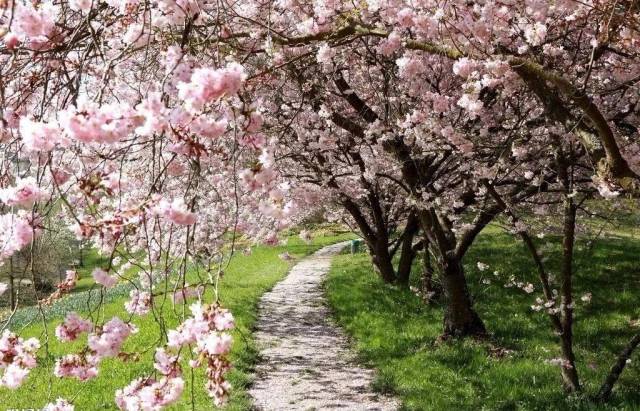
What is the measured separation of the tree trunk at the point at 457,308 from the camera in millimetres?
8211

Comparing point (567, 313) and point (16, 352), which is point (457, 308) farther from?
point (16, 352)

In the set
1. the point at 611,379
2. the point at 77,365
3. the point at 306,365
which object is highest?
the point at 77,365

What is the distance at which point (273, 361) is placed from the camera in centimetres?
813

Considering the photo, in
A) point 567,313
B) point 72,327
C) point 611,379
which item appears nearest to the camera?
point 72,327

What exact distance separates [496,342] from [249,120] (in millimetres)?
6462

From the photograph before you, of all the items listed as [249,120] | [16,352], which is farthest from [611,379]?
[16,352]

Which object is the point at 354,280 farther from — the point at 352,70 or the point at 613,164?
the point at 613,164

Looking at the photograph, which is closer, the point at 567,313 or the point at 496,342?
the point at 567,313

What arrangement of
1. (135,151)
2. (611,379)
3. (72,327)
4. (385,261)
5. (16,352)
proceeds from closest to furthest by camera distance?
(135,151)
(16,352)
(72,327)
(611,379)
(385,261)

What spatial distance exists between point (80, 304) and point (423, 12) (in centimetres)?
1293

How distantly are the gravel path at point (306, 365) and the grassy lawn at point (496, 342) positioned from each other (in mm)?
289

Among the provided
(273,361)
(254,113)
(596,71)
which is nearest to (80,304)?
(273,361)

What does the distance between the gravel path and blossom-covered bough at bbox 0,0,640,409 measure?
1.73m

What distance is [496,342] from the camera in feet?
26.4
